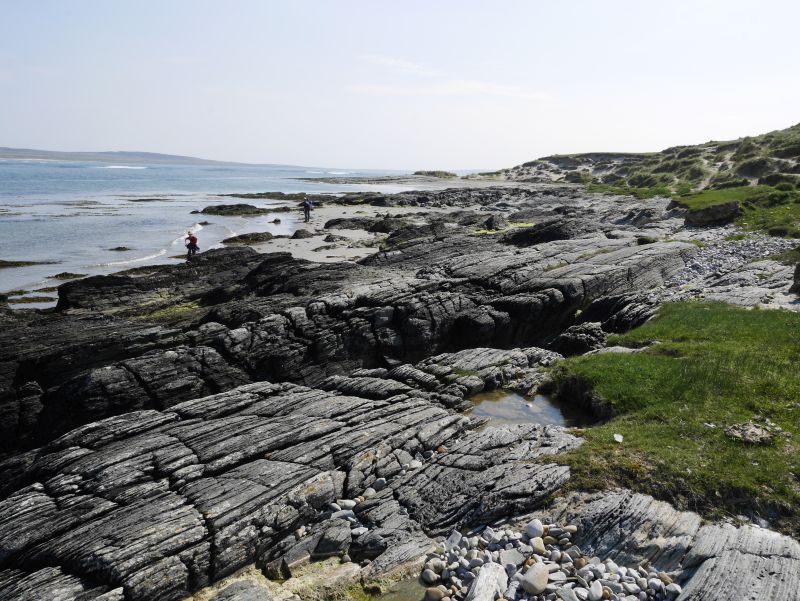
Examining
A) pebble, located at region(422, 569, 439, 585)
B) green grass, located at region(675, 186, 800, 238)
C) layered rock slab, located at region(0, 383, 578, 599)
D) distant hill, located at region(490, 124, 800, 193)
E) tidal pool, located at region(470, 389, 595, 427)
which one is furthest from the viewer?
distant hill, located at region(490, 124, 800, 193)

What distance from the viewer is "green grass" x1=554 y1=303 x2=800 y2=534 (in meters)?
12.3

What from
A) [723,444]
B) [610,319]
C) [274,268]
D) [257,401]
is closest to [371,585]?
[257,401]

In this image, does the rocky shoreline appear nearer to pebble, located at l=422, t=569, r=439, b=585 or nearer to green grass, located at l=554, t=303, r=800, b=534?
pebble, located at l=422, t=569, r=439, b=585

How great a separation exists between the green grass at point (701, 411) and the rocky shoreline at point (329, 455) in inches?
36.2

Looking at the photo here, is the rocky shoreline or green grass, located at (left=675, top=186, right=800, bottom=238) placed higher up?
green grass, located at (left=675, top=186, right=800, bottom=238)

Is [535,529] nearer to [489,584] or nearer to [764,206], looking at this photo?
[489,584]

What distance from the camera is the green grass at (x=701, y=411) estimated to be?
1227cm

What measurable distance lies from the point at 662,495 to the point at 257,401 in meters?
13.3

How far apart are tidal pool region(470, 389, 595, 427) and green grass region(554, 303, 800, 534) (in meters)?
1.22

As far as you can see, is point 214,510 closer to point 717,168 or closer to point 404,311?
point 404,311

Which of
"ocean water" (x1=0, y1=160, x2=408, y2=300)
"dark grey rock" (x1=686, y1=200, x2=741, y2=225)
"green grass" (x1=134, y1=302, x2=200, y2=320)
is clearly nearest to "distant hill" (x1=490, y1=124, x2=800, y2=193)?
"dark grey rock" (x1=686, y1=200, x2=741, y2=225)

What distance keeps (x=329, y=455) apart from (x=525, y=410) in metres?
8.61

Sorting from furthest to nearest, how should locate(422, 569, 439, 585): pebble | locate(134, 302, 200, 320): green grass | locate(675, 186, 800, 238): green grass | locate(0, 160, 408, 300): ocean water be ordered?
locate(0, 160, 408, 300): ocean water
locate(675, 186, 800, 238): green grass
locate(134, 302, 200, 320): green grass
locate(422, 569, 439, 585): pebble

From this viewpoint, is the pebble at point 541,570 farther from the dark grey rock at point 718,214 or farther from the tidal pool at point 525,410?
the dark grey rock at point 718,214
